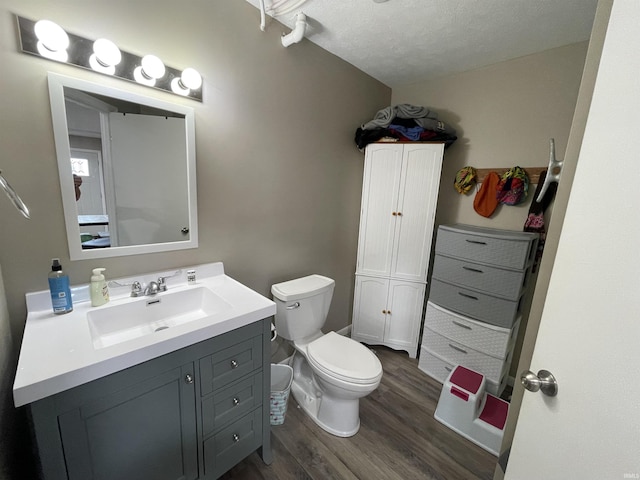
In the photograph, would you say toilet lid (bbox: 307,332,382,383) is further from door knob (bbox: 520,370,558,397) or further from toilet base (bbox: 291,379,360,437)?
door knob (bbox: 520,370,558,397)

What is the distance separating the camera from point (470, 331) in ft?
5.93

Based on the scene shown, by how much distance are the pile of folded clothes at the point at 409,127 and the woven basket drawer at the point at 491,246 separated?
71 cm

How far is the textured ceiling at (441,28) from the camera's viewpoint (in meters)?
1.36

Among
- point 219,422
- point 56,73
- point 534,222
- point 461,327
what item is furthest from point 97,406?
point 534,222

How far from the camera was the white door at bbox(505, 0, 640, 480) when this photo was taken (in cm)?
49

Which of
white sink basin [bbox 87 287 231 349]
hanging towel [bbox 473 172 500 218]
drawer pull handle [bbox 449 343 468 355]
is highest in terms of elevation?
hanging towel [bbox 473 172 500 218]

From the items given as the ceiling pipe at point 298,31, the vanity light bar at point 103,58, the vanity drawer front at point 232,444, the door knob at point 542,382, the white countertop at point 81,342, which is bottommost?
the vanity drawer front at point 232,444

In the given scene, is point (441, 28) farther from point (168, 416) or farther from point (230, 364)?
point (168, 416)

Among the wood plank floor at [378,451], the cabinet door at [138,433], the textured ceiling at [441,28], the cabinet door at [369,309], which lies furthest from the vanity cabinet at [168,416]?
the textured ceiling at [441,28]

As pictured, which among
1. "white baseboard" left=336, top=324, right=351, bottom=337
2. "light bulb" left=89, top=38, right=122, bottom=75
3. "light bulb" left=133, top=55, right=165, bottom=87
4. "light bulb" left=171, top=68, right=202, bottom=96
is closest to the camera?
"light bulb" left=89, top=38, right=122, bottom=75

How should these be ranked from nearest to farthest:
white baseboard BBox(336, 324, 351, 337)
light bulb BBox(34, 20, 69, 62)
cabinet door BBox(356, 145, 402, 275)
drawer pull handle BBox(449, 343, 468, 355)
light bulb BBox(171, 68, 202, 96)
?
1. light bulb BBox(34, 20, 69, 62)
2. light bulb BBox(171, 68, 202, 96)
3. drawer pull handle BBox(449, 343, 468, 355)
4. cabinet door BBox(356, 145, 402, 275)
5. white baseboard BBox(336, 324, 351, 337)

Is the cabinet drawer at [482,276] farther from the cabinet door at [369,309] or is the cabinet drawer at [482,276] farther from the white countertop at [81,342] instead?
the white countertop at [81,342]

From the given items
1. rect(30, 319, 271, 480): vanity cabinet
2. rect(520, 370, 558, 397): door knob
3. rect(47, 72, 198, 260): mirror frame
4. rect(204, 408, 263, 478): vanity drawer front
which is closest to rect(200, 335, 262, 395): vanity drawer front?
rect(30, 319, 271, 480): vanity cabinet

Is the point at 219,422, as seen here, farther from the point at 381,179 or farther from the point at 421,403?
the point at 381,179
